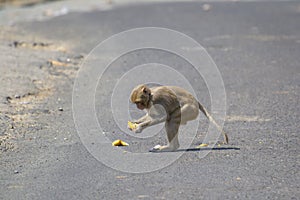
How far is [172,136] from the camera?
6.98 m

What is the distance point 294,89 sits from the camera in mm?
9758

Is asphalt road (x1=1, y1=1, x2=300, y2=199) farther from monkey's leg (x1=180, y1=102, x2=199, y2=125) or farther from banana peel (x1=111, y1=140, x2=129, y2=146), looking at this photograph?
monkey's leg (x1=180, y1=102, x2=199, y2=125)

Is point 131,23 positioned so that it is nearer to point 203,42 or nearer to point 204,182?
point 203,42

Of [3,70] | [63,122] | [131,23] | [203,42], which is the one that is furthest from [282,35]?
[63,122]

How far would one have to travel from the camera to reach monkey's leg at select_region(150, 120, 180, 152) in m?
6.98

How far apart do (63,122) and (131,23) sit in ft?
23.7

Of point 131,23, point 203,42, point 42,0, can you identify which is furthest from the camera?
point 42,0

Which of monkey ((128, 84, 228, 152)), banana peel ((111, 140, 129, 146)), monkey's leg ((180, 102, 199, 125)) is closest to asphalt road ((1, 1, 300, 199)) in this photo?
banana peel ((111, 140, 129, 146))

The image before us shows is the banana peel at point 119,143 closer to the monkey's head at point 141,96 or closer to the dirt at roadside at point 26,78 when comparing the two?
the monkey's head at point 141,96

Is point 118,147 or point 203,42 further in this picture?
point 203,42

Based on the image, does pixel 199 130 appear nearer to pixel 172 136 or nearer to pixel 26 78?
pixel 172 136

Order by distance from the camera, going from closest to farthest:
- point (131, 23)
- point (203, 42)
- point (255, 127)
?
1. point (255, 127)
2. point (203, 42)
3. point (131, 23)

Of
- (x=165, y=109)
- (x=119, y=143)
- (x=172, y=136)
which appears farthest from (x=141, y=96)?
(x=119, y=143)

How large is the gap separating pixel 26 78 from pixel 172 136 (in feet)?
13.5
